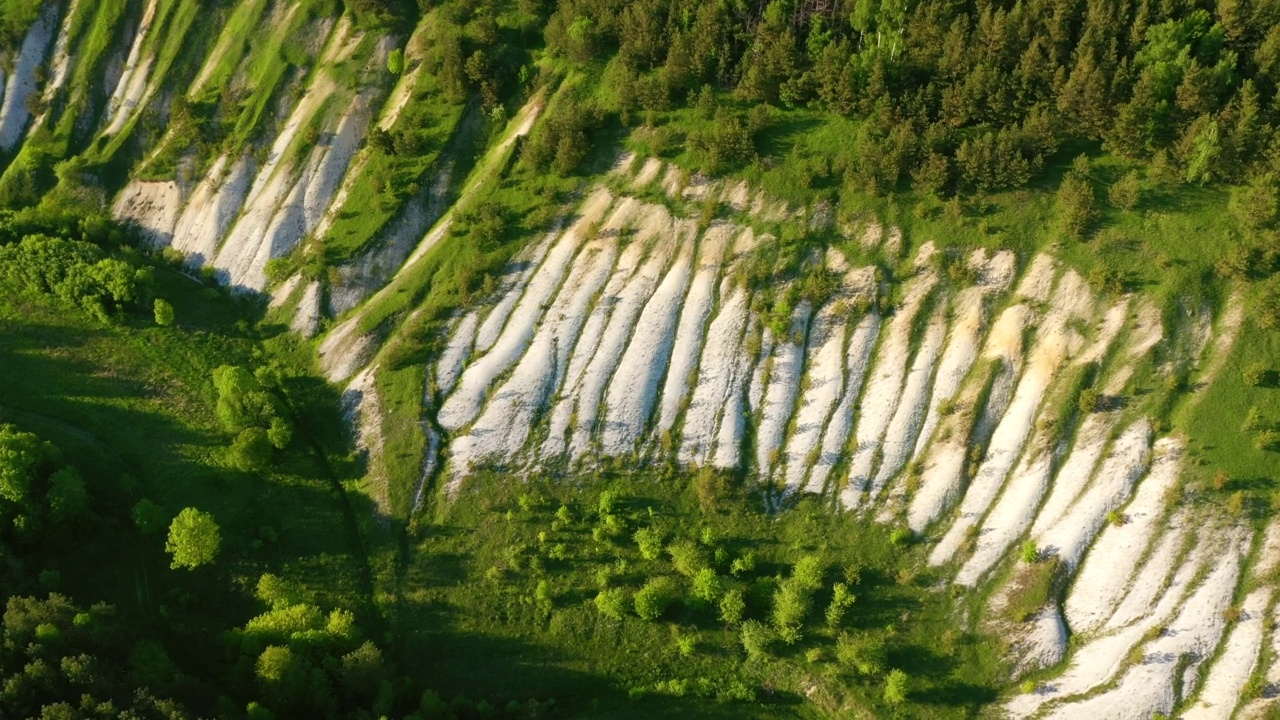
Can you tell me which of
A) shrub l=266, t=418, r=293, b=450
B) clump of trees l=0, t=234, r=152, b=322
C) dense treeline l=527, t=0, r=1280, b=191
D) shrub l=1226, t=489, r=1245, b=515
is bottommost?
shrub l=266, t=418, r=293, b=450

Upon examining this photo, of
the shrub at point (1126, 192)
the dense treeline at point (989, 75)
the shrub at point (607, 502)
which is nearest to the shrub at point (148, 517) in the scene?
the shrub at point (607, 502)

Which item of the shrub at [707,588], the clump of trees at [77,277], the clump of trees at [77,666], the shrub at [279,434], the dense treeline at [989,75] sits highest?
the dense treeline at [989,75]

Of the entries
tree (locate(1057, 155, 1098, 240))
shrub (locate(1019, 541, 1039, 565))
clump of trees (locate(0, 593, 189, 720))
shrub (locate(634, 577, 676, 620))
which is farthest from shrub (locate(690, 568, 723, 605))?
tree (locate(1057, 155, 1098, 240))

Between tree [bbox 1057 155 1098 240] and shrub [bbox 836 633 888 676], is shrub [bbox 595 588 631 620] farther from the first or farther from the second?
tree [bbox 1057 155 1098 240]

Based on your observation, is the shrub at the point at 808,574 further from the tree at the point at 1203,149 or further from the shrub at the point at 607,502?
the tree at the point at 1203,149

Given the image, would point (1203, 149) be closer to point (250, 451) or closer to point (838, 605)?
point (838, 605)
